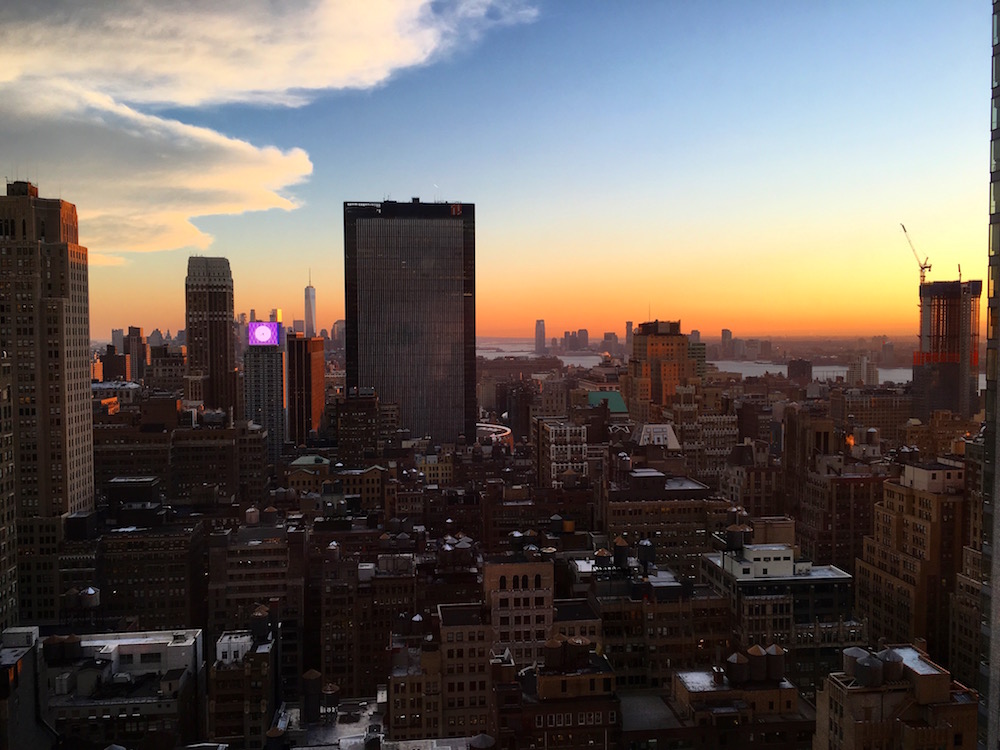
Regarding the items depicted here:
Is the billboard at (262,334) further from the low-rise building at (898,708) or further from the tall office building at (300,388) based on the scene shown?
the low-rise building at (898,708)

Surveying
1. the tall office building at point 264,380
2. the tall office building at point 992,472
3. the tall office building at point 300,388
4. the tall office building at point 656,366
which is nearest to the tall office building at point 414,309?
the tall office building at point 300,388

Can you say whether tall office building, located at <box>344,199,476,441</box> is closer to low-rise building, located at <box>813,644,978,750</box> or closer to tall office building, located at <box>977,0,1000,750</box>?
A: low-rise building, located at <box>813,644,978,750</box>

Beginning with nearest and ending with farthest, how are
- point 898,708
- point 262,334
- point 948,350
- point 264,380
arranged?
point 898,708 → point 948,350 → point 264,380 → point 262,334

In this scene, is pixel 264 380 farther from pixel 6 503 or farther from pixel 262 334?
pixel 6 503

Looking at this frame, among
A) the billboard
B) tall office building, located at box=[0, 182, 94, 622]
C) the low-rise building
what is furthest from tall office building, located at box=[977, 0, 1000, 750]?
the billboard

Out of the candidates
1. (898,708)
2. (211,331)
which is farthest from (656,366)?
(898,708)

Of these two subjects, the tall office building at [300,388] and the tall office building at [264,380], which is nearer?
the tall office building at [264,380]

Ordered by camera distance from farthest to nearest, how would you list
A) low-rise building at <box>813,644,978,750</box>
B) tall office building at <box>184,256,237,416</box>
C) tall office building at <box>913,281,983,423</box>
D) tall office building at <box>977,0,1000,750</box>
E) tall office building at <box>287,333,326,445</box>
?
tall office building at <box>287,333,326,445</box> → tall office building at <box>184,256,237,416</box> → tall office building at <box>913,281,983,423</box> → low-rise building at <box>813,644,978,750</box> → tall office building at <box>977,0,1000,750</box>
